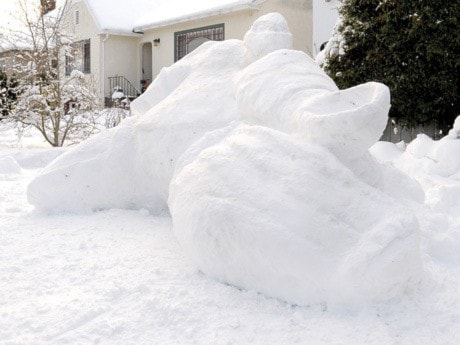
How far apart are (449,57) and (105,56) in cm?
1580

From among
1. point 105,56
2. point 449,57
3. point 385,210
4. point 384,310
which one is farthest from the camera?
point 105,56

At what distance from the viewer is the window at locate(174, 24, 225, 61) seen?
1600cm

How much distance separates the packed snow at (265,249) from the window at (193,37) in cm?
1287

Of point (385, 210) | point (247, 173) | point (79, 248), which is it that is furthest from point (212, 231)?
point (79, 248)

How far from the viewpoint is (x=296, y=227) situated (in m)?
2.34

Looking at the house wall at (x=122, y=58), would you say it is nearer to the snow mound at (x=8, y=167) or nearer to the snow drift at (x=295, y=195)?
the snow mound at (x=8, y=167)

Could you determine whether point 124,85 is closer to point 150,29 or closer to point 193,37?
point 150,29

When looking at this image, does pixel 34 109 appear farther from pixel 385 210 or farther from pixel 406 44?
pixel 385 210

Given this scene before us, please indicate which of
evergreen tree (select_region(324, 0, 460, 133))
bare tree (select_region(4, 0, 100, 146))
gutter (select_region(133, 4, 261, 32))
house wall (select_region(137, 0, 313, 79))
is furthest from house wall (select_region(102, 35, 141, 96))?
evergreen tree (select_region(324, 0, 460, 133))

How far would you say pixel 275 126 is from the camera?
3.05 m

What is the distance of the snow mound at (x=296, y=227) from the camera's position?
2.27 m

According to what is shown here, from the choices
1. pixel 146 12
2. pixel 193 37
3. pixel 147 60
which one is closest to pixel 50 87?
pixel 193 37

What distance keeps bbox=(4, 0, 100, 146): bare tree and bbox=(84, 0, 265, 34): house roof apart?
5.71 m

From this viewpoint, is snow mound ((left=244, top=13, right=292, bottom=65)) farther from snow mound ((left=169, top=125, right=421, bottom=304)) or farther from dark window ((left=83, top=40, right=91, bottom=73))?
dark window ((left=83, top=40, right=91, bottom=73))
